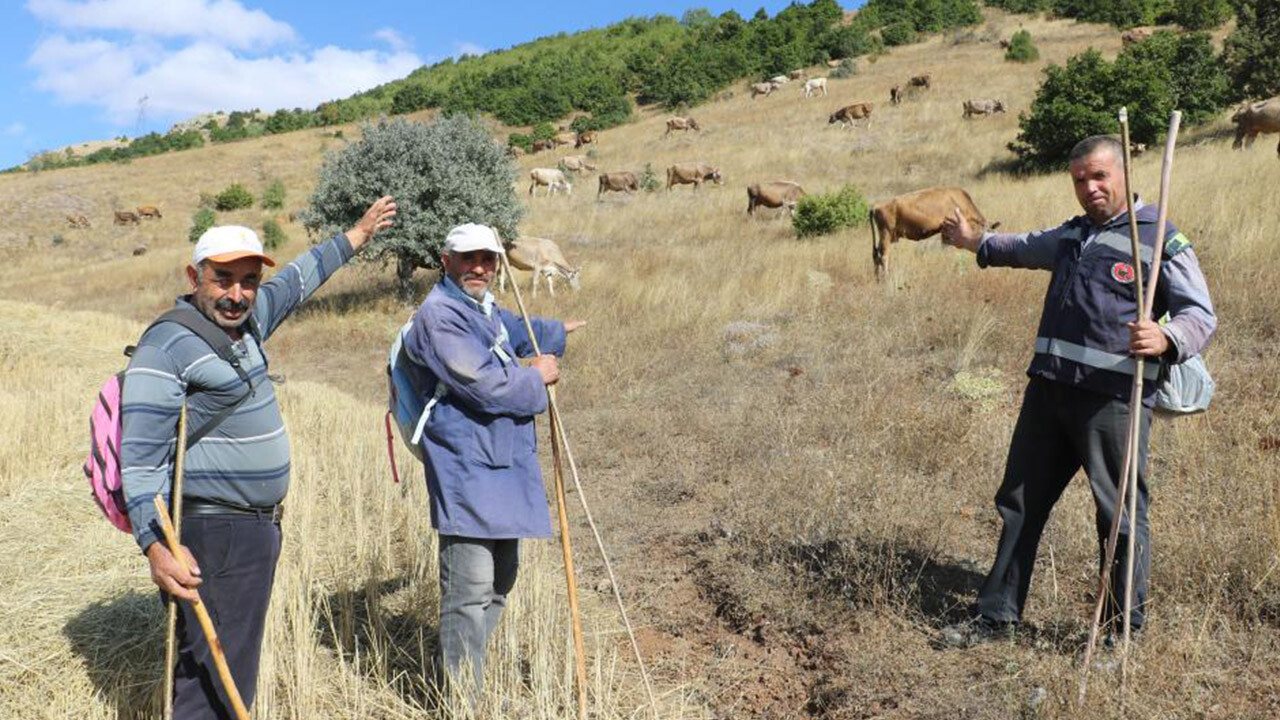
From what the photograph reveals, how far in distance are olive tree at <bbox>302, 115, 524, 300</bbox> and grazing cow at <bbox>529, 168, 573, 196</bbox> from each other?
11.8 meters

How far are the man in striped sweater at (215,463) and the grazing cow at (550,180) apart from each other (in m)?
25.7

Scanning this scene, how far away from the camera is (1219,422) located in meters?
5.12

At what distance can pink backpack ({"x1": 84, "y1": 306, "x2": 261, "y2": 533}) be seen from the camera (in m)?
2.35

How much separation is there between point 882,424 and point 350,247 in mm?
4152

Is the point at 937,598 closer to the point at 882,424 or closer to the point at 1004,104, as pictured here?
the point at 882,424

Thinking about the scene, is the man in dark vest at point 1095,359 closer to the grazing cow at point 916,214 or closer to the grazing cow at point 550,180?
the grazing cow at point 916,214

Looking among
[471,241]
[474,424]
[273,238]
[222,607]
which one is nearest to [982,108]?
[273,238]

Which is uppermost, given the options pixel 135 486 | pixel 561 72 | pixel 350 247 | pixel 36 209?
pixel 561 72

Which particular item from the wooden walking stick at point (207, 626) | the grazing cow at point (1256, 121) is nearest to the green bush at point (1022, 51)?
the grazing cow at point (1256, 121)

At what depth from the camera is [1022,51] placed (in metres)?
33.0

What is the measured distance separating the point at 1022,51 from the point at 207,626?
37564 mm

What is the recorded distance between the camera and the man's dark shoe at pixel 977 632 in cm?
351

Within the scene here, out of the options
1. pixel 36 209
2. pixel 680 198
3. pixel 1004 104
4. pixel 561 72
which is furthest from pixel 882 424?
pixel 561 72

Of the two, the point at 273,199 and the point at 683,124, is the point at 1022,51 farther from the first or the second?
the point at 273,199
